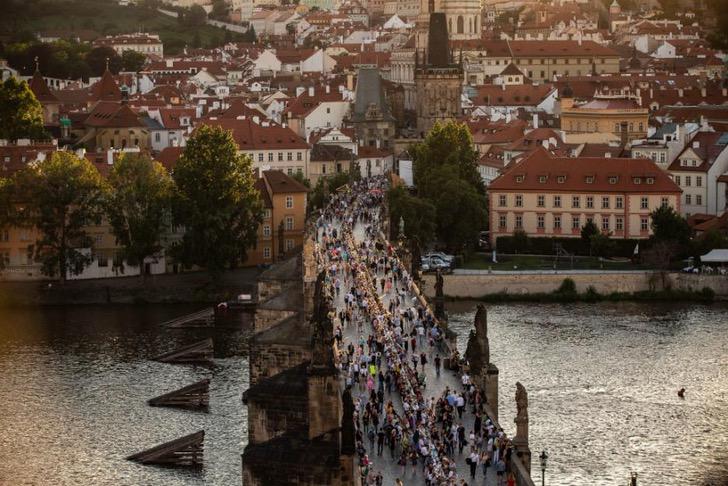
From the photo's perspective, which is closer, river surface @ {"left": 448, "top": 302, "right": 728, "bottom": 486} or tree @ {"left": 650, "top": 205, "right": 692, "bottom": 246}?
river surface @ {"left": 448, "top": 302, "right": 728, "bottom": 486}

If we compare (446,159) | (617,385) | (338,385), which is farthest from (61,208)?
(338,385)

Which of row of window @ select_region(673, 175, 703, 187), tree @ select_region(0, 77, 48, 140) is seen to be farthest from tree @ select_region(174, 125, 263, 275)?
tree @ select_region(0, 77, 48, 140)

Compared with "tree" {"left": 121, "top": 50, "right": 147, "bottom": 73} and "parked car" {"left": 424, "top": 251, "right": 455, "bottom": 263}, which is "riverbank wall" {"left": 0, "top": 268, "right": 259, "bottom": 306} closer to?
"parked car" {"left": 424, "top": 251, "right": 455, "bottom": 263}

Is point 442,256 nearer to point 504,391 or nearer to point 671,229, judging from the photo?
point 671,229

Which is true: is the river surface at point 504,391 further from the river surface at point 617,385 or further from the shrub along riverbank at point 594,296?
the shrub along riverbank at point 594,296

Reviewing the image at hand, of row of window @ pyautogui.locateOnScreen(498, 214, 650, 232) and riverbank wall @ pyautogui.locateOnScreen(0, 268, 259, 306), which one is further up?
row of window @ pyautogui.locateOnScreen(498, 214, 650, 232)

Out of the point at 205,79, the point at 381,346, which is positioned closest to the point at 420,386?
the point at 381,346
